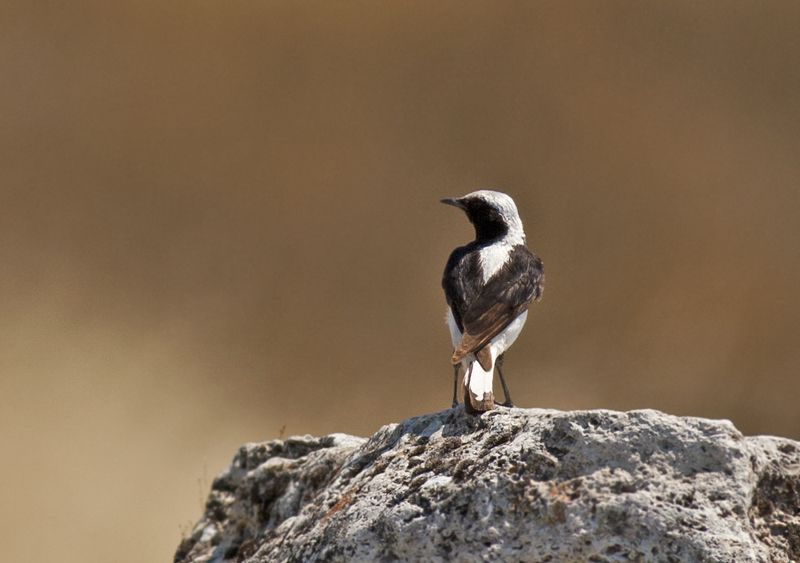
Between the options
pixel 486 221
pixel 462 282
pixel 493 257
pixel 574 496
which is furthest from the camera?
pixel 486 221

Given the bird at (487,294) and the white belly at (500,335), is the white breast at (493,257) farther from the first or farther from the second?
the white belly at (500,335)

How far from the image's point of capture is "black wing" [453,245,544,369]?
5305 mm

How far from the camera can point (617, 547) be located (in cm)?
369

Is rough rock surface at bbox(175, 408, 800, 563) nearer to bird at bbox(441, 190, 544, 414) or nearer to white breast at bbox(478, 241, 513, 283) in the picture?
bird at bbox(441, 190, 544, 414)

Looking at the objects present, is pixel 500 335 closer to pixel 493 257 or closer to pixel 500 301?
pixel 500 301

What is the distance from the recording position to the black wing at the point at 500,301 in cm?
530

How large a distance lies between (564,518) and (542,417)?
1.62ft

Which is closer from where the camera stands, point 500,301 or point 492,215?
point 500,301

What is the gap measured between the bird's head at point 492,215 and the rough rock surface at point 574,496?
239 centimetres

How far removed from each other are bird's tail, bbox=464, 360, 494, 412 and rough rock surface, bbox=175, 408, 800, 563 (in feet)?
0.26

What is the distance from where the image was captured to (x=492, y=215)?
6895 mm

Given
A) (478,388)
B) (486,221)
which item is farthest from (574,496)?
(486,221)

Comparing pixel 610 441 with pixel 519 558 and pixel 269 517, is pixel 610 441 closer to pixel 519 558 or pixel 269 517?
pixel 519 558

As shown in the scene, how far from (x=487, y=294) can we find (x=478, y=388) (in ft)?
3.20
